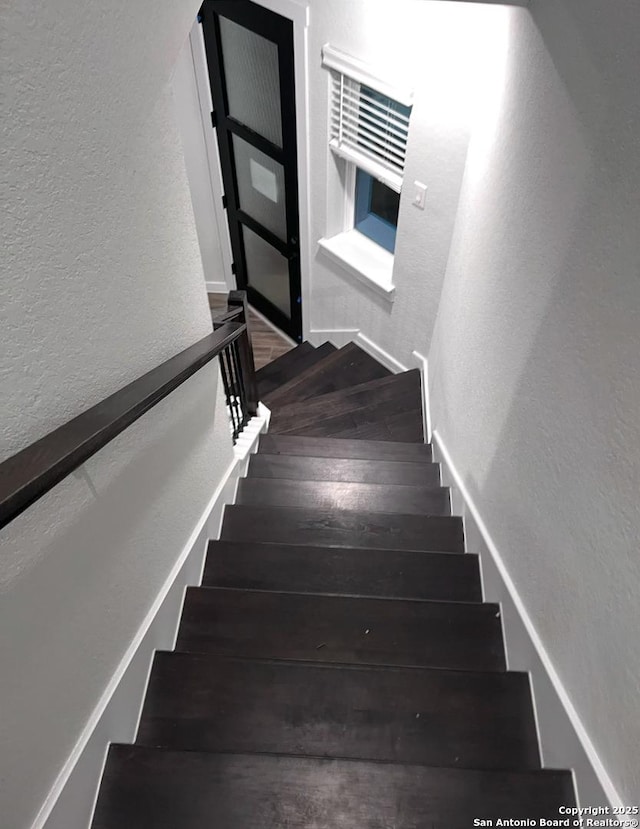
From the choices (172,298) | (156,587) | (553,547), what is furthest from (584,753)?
(172,298)

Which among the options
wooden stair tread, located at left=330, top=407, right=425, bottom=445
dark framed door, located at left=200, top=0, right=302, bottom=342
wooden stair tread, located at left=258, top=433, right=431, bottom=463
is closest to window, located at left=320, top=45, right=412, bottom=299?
dark framed door, located at left=200, top=0, right=302, bottom=342

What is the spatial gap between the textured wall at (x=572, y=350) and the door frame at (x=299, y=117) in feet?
5.60

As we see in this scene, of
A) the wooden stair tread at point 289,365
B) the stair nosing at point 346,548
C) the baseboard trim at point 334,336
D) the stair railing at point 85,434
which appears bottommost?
the wooden stair tread at point 289,365

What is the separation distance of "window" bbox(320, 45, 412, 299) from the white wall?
2.06 m

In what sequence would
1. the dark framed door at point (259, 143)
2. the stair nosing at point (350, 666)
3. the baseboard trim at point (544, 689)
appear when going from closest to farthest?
1. the baseboard trim at point (544, 689)
2. the stair nosing at point (350, 666)
3. the dark framed door at point (259, 143)

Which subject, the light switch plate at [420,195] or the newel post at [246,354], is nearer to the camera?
the newel post at [246,354]

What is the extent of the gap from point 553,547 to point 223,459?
1.25m

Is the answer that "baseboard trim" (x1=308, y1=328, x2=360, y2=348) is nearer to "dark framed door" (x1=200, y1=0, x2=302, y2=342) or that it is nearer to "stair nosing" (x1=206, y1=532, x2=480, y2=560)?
"dark framed door" (x1=200, y1=0, x2=302, y2=342)

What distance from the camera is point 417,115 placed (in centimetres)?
301

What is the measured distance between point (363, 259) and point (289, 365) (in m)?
1.06

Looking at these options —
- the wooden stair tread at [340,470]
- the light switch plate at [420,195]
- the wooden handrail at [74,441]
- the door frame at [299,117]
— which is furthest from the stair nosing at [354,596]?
the door frame at [299,117]

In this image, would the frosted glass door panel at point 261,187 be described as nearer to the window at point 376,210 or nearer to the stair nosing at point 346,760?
the window at point 376,210

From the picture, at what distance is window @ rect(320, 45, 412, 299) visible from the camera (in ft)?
10.5

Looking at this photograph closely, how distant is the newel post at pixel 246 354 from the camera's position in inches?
100
